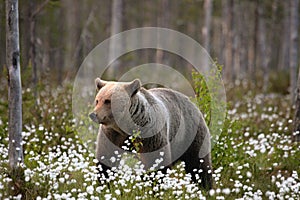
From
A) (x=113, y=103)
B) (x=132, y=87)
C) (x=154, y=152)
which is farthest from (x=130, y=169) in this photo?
(x=132, y=87)

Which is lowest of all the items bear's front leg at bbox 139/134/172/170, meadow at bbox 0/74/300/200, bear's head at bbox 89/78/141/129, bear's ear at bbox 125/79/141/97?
meadow at bbox 0/74/300/200

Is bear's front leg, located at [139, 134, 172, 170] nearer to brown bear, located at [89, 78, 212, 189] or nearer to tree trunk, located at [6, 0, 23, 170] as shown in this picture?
brown bear, located at [89, 78, 212, 189]

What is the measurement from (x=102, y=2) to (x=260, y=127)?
2814 centimetres

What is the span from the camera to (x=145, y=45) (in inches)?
1575

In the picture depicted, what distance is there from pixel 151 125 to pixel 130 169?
0.60 meters

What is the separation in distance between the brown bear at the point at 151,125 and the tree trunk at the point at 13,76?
1.01 m

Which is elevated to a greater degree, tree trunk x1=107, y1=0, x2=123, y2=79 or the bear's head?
the bear's head

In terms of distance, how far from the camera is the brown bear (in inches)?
215

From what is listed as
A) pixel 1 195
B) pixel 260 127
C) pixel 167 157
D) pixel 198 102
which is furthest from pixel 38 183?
pixel 260 127

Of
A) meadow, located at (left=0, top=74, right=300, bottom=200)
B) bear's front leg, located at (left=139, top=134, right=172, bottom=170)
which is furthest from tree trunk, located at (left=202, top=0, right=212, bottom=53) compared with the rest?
bear's front leg, located at (left=139, top=134, right=172, bottom=170)

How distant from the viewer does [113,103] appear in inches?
213

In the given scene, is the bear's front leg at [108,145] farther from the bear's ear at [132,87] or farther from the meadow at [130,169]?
the bear's ear at [132,87]

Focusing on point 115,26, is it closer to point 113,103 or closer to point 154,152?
point 154,152

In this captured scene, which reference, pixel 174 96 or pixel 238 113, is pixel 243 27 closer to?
pixel 238 113
